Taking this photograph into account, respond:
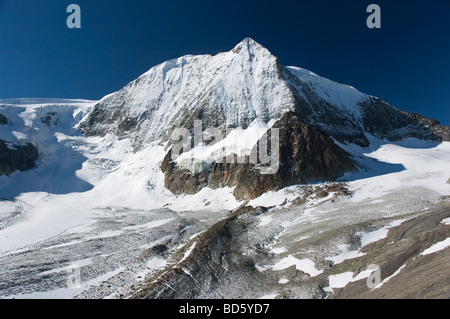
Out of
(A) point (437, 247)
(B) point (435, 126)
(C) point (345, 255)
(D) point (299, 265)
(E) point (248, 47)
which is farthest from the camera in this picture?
(E) point (248, 47)

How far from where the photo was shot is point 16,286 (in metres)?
23.8

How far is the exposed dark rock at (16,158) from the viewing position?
242 feet

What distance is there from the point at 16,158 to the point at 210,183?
55753 millimetres

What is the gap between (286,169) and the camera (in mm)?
56562

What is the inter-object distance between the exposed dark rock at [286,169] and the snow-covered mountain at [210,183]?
0.28m

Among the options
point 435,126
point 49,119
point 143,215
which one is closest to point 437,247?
point 143,215

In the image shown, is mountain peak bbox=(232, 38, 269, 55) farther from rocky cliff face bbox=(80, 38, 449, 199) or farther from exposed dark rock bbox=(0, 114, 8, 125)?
exposed dark rock bbox=(0, 114, 8, 125)

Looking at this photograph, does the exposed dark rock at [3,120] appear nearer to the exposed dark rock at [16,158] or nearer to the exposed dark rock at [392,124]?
the exposed dark rock at [16,158]

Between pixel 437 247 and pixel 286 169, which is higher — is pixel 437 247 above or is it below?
below

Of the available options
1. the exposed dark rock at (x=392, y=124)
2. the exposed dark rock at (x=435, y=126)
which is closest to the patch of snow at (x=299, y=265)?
the exposed dark rock at (x=392, y=124)

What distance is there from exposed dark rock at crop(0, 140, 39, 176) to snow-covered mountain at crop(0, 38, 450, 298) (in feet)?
1.49

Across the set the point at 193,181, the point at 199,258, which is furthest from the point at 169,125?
the point at 199,258

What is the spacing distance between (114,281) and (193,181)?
131 ft

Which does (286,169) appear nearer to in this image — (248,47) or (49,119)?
(248,47)
